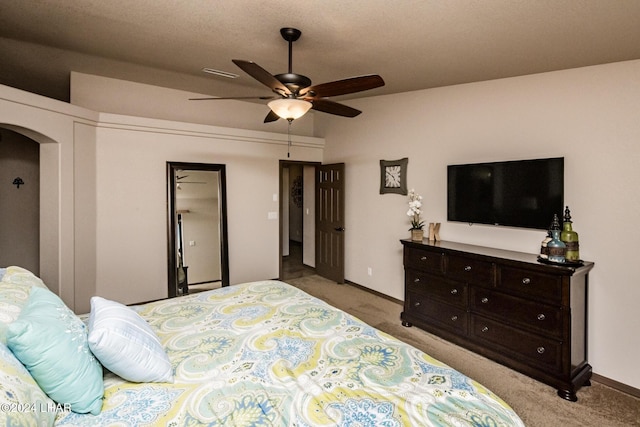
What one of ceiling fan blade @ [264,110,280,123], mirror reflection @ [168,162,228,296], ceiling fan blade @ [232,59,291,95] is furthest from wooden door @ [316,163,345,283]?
ceiling fan blade @ [232,59,291,95]

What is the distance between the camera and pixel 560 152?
2.85 meters

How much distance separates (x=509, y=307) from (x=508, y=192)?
1.08m

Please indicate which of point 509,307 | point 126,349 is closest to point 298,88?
point 126,349

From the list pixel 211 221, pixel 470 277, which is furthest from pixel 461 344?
pixel 211 221

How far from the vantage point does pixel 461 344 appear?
10.3 ft

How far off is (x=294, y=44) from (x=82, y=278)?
11.0 feet

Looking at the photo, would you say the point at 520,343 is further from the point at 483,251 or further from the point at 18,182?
the point at 18,182

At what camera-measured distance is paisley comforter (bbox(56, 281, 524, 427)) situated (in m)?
1.17

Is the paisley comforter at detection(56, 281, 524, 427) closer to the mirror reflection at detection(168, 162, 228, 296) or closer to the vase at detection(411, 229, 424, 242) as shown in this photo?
the vase at detection(411, 229, 424, 242)

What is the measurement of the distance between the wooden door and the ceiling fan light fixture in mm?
2724

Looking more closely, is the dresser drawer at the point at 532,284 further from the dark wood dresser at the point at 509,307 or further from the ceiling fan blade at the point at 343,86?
the ceiling fan blade at the point at 343,86

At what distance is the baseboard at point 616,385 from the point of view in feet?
8.18

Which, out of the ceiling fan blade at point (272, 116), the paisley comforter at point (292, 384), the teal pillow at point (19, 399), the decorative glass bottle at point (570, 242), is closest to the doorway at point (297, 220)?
the ceiling fan blade at point (272, 116)

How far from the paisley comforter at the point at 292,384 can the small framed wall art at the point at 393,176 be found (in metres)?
2.60
